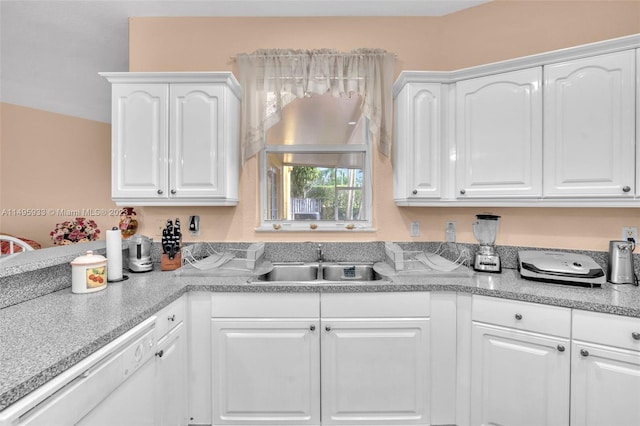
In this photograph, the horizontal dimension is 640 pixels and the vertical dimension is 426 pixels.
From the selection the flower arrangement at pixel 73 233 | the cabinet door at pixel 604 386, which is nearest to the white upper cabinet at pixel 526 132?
the cabinet door at pixel 604 386

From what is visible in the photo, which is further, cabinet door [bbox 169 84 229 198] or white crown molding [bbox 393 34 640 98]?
cabinet door [bbox 169 84 229 198]

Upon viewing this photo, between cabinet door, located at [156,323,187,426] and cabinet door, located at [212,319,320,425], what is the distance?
0.50 feet

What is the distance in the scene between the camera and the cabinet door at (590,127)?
1561 mm

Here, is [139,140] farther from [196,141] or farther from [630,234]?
[630,234]

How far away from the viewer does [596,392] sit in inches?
52.9

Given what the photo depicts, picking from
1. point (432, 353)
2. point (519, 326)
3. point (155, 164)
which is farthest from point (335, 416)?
point (155, 164)

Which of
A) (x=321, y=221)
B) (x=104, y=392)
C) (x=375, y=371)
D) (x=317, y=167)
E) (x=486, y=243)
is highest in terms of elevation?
(x=317, y=167)

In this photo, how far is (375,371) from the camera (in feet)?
5.39

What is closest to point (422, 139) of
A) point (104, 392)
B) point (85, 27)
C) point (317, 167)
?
point (317, 167)

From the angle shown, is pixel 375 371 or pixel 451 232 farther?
pixel 451 232

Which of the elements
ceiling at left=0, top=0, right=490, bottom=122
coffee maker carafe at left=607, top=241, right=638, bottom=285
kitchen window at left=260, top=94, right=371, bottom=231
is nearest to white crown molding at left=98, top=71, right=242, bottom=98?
kitchen window at left=260, top=94, right=371, bottom=231

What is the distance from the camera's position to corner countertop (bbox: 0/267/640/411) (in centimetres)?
83

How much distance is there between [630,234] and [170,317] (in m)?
2.63

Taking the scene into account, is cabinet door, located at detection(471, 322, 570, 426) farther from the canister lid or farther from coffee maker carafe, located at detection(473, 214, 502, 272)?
the canister lid
